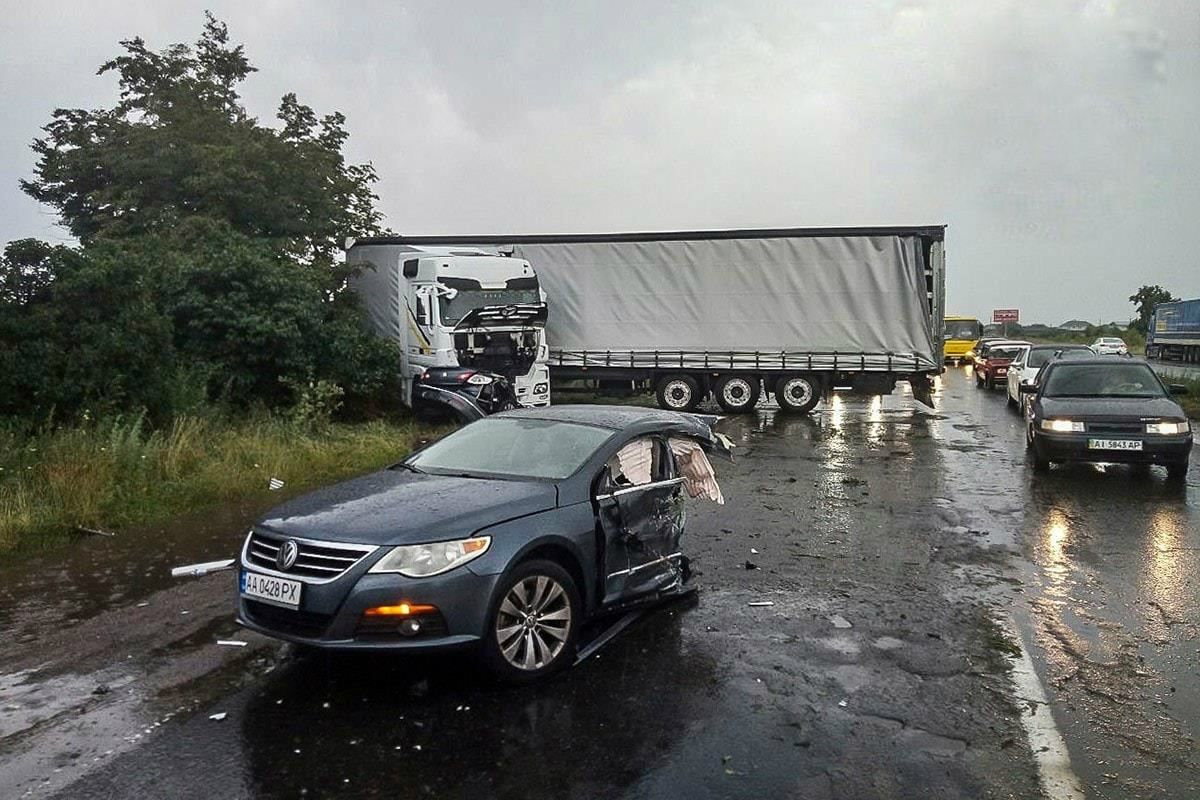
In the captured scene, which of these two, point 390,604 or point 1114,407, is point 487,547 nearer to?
point 390,604

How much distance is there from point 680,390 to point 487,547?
672 inches

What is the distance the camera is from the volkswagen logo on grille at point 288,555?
5.01 meters

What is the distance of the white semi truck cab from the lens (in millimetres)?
17875

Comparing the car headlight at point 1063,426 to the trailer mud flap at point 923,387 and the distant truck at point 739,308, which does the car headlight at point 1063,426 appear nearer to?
the distant truck at point 739,308

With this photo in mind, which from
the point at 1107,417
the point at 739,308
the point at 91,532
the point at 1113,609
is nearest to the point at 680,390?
the point at 739,308

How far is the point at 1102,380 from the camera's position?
1334 cm

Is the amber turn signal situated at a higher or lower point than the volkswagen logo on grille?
lower

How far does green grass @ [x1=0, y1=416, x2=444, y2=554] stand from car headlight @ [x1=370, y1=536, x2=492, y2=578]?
18.0 ft

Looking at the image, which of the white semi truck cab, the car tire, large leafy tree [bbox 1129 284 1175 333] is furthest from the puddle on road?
large leafy tree [bbox 1129 284 1175 333]

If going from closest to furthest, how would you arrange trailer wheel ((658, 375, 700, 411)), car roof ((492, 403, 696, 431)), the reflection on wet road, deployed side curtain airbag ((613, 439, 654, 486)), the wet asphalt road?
the wet asphalt road < the reflection on wet road < deployed side curtain airbag ((613, 439, 654, 486)) < car roof ((492, 403, 696, 431)) < trailer wheel ((658, 375, 700, 411))

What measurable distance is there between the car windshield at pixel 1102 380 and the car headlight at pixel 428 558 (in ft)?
35.7

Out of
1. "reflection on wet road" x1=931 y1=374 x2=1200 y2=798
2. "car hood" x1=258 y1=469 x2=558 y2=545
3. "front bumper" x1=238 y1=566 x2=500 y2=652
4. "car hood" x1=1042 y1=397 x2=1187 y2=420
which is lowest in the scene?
"reflection on wet road" x1=931 y1=374 x2=1200 y2=798

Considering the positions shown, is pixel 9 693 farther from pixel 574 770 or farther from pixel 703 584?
pixel 703 584

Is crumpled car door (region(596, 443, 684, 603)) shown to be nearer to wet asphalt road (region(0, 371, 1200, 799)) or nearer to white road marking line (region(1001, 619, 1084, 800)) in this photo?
wet asphalt road (region(0, 371, 1200, 799))
